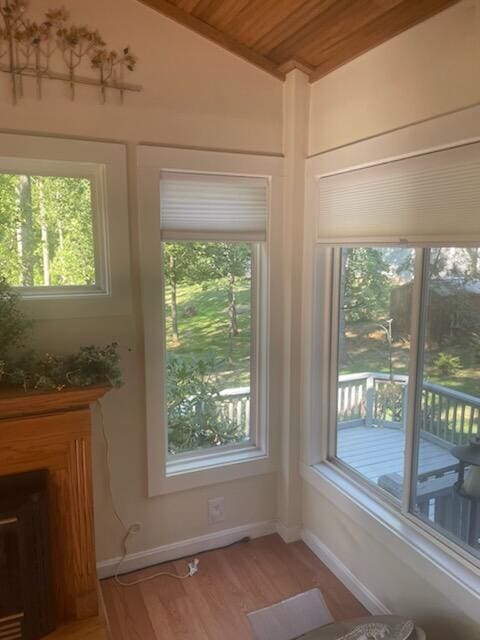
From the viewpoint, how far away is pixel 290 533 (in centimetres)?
260

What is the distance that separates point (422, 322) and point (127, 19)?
1.74 meters

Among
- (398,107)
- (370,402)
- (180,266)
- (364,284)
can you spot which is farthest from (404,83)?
(370,402)

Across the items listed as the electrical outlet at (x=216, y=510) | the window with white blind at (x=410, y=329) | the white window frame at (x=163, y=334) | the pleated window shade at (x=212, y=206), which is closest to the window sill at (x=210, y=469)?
the white window frame at (x=163, y=334)

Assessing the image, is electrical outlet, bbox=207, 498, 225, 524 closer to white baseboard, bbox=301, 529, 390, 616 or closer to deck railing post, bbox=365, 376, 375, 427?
white baseboard, bbox=301, 529, 390, 616

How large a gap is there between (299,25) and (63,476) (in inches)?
81.0

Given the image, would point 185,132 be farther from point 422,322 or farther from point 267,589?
point 267,589

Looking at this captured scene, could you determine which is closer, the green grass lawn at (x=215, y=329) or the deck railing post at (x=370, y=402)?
the deck railing post at (x=370, y=402)

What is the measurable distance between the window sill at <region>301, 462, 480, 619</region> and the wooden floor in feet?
1.29

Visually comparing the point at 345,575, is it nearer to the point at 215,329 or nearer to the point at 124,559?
the point at 124,559

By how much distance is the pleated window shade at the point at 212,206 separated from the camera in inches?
86.4

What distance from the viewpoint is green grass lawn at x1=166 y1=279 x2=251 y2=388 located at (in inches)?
93.5

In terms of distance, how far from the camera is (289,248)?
2.38m

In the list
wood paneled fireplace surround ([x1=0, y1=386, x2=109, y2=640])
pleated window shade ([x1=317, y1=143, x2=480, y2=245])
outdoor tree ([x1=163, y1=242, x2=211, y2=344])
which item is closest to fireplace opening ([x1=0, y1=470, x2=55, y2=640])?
wood paneled fireplace surround ([x1=0, y1=386, x2=109, y2=640])

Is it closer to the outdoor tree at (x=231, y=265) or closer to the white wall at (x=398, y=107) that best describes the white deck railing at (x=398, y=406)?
the white wall at (x=398, y=107)
